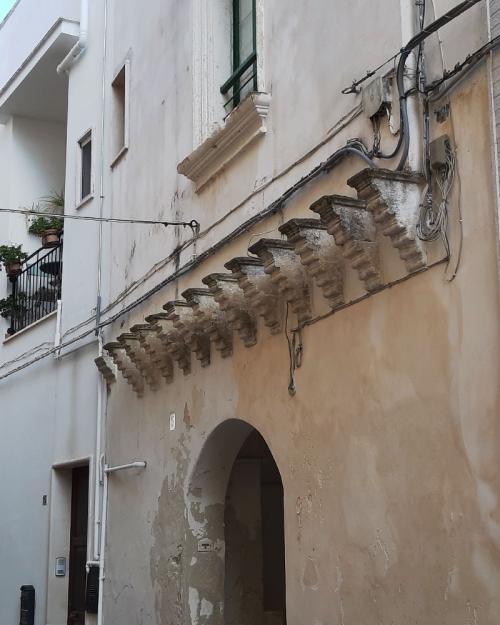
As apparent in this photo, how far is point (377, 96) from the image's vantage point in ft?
20.1

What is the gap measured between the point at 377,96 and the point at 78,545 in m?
7.62

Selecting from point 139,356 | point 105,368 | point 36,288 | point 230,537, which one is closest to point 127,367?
point 139,356

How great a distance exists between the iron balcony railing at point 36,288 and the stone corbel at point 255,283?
6668 mm

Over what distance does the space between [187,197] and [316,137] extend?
2506mm

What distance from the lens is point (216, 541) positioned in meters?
8.63

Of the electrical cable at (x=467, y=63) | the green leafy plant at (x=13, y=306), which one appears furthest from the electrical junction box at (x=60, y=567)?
the electrical cable at (x=467, y=63)

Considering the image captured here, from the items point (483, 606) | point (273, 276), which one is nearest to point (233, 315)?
point (273, 276)

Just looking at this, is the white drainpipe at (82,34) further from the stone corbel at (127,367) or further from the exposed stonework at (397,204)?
the exposed stonework at (397,204)

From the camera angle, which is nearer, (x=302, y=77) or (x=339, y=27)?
(x=339, y=27)

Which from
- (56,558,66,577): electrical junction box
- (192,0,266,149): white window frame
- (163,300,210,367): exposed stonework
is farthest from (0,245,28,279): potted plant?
(163,300,210,367): exposed stonework

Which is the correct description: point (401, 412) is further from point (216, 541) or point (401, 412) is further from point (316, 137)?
point (216, 541)

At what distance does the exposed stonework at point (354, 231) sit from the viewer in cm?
591

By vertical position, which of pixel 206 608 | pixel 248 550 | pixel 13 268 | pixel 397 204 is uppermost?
pixel 13 268

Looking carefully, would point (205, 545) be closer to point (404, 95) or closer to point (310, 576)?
point (310, 576)
